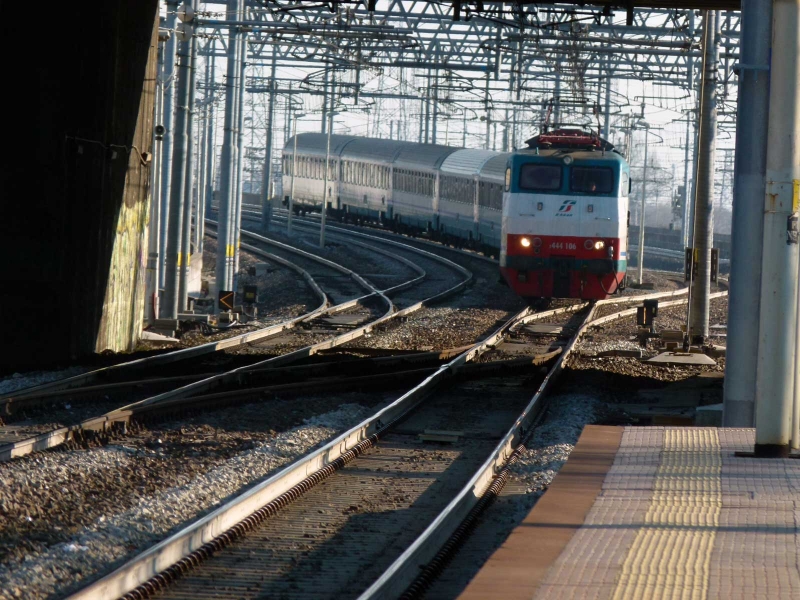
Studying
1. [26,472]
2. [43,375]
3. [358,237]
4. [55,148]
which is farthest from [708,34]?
[358,237]

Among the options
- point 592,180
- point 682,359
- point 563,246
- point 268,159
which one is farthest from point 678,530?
point 268,159

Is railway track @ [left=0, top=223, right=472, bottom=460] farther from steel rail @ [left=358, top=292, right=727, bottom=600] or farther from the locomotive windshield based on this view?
the locomotive windshield

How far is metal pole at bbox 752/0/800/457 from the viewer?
7957 mm

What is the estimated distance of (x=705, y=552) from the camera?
567 cm

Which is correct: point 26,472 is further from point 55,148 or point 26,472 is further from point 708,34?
point 708,34

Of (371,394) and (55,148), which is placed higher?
(55,148)

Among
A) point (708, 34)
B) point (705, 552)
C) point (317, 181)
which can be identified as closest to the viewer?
point (705, 552)

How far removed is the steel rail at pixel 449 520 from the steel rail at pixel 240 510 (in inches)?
42.3

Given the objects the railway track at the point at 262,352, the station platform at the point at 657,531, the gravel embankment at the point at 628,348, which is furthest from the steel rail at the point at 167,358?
the station platform at the point at 657,531

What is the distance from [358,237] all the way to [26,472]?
1502 inches

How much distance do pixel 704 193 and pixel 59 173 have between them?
32.0ft

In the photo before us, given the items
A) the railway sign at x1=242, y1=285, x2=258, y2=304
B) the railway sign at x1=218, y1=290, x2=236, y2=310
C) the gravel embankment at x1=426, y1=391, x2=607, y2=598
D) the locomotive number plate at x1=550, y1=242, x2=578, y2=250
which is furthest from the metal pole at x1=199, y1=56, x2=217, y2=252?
the gravel embankment at x1=426, y1=391, x2=607, y2=598

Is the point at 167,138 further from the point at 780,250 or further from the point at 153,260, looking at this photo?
the point at 780,250

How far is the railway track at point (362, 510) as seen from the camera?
6.26 metres
